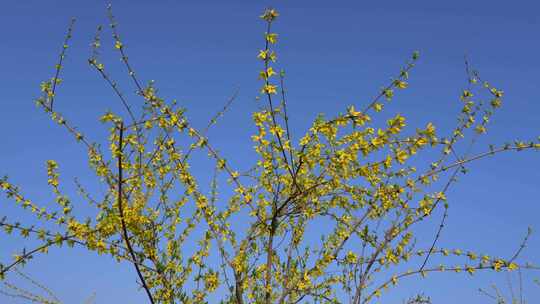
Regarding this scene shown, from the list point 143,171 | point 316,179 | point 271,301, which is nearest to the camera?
point 316,179

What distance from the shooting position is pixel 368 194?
6.51 meters

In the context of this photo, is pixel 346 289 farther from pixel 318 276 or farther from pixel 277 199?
pixel 277 199

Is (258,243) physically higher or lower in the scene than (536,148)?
lower

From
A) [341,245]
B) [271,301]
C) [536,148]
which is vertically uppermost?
[536,148]

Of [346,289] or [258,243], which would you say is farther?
[258,243]

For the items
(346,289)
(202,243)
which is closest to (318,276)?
(346,289)

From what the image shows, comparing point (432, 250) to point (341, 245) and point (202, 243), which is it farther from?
point (202, 243)

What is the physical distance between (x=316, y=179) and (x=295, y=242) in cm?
114

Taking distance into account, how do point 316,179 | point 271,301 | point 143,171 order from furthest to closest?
point 143,171, point 271,301, point 316,179

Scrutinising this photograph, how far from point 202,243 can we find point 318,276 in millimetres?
1509

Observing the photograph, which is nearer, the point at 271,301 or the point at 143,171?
the point at 271,301

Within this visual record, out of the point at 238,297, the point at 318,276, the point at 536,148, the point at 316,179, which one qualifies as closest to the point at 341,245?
the point at 318,276

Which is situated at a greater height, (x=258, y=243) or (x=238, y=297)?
(x=258, y=243)

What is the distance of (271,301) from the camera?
22.7 ft
